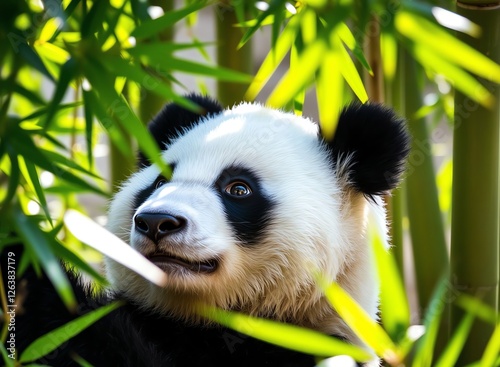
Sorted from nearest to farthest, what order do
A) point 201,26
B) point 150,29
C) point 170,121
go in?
1. point 150,29
2. point 170,121
3. point 201,26

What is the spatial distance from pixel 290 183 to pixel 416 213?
471 millimetres

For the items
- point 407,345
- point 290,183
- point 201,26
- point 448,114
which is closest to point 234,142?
point 290,183

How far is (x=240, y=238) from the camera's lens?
68.8 inches

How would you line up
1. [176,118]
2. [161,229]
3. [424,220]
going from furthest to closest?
[424,220] → [176,118] → [161,229]

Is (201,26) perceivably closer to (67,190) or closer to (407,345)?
(67,190)

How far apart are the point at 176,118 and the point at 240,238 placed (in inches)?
16.4

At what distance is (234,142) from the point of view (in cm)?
184

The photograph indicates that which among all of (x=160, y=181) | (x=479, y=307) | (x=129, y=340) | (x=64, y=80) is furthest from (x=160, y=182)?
(x=479, y=307)

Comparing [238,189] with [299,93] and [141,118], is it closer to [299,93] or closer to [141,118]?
[299,93]

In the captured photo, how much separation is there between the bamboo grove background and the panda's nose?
12cm

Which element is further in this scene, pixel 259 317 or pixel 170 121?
pixel 170 121

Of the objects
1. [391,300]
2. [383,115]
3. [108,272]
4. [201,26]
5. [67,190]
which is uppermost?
[383,115]

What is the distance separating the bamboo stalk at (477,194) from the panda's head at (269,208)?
0.49 feet

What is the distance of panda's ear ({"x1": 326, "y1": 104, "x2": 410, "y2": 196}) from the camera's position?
70.6 inches
